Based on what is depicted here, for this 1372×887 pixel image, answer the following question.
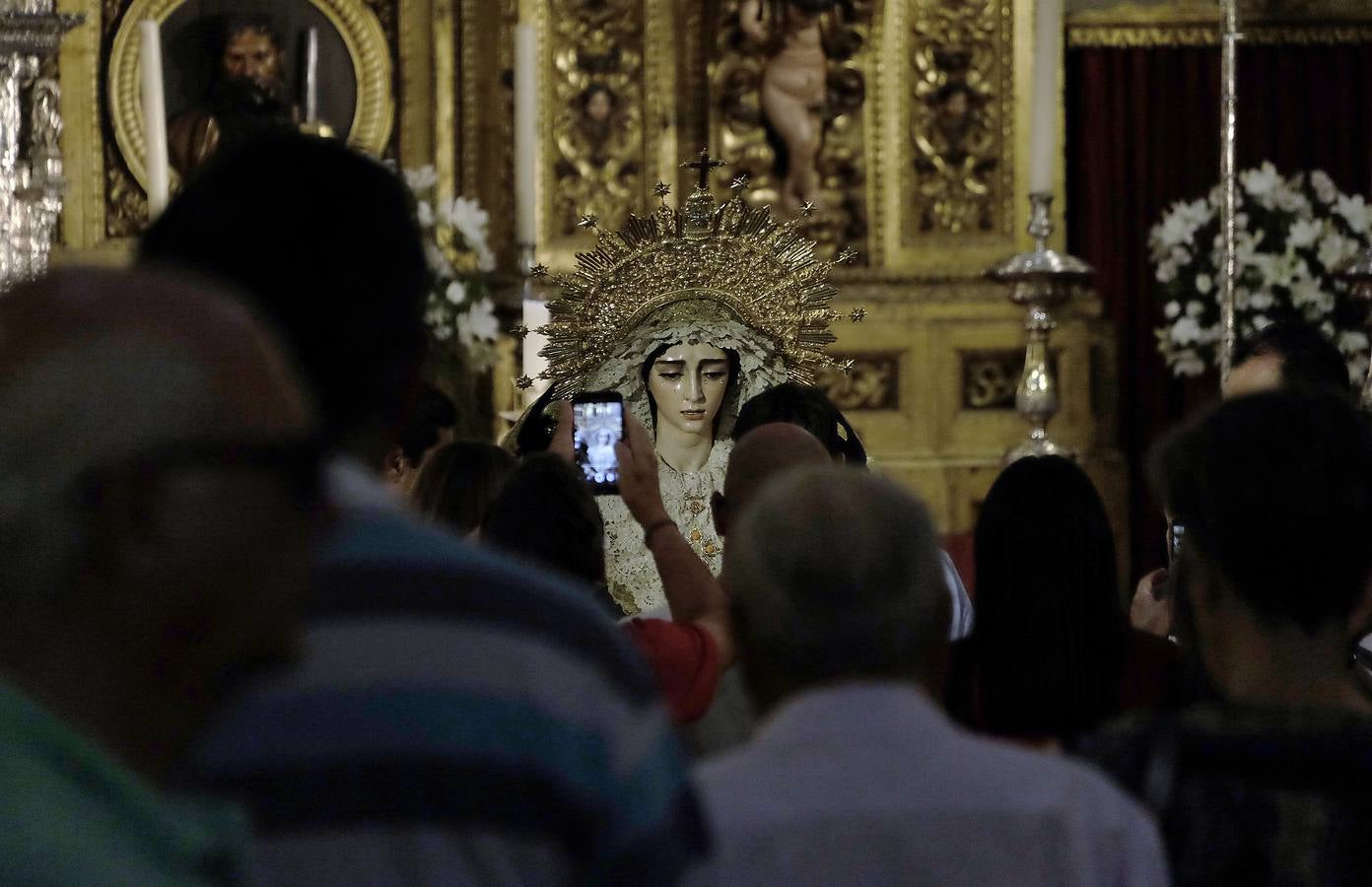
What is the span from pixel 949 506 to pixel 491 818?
218 inches

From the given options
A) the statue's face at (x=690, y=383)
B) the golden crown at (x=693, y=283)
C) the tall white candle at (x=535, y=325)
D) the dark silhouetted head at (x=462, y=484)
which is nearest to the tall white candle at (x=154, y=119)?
the tall white candle at (x=535, y=325)

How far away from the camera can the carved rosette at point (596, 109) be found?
6844mm

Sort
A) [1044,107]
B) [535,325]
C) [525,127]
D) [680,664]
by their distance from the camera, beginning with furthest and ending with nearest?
1. [525,127]
2. [1044,107]
3. [535,325]
4. [680,664]

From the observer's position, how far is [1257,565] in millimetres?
1715

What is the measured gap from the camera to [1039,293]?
17.5 feet

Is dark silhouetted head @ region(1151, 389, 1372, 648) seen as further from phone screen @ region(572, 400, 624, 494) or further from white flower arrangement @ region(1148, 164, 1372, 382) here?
white flower arrangement @ region(1148, 164, 1372, 382)

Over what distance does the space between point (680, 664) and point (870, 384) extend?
4.79 m

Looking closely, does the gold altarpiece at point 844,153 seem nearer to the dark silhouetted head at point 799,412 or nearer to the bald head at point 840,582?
the dark silhouetted head at point 799,412

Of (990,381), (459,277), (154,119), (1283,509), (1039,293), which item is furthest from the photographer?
(990,381)

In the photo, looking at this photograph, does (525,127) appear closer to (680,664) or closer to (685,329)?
(685,329)

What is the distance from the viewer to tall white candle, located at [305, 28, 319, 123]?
7.09 metres

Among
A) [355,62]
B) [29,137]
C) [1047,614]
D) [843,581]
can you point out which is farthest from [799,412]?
[29,137]

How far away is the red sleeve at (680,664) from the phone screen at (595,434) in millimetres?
1460

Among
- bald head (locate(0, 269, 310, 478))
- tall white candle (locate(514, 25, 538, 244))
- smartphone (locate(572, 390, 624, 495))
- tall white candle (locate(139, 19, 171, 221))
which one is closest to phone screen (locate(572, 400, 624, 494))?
smartphone (locate(572, 390, 624, 495))
